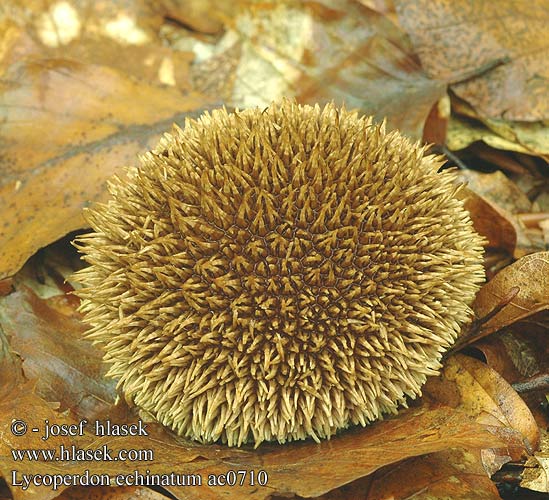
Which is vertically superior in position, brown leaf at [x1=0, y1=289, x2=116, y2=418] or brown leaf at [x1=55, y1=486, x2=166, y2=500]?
brown leaf at [x1=55, y1=486, x2=166, y2=500]

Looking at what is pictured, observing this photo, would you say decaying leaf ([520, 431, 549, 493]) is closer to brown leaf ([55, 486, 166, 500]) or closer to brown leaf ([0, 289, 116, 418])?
brown leaf ([55, 486, 166, 500])

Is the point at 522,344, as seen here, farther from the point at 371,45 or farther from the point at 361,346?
the point at 371,45

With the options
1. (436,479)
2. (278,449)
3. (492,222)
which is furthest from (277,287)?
(492,222)

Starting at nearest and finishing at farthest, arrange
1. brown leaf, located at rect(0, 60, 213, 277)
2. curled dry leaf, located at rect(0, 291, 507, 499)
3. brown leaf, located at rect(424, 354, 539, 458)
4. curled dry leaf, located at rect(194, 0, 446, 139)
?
1. curled dry leaf, located at rect(0, 291, 507, 499)
2. brown leaf, located at rect(424, 354, 539, 458)
3. brown leaf, located at rect(0, 60, 213, 277)
4. curled dry leaf, located at rect(194, 0, 446, 139)

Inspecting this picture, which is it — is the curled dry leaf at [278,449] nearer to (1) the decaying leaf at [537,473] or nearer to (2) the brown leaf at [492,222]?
(1) the decaying leaf at [537,473]

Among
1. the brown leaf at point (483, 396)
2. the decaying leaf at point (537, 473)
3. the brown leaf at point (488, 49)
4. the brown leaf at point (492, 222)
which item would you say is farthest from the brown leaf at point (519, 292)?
the brown leaf at point (488, 49)

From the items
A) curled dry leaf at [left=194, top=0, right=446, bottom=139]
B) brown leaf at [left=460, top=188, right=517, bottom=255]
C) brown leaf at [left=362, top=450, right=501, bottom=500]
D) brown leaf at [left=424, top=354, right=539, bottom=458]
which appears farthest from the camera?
curled dry leaf at [left=194, top=0, right=446, bottom=139]

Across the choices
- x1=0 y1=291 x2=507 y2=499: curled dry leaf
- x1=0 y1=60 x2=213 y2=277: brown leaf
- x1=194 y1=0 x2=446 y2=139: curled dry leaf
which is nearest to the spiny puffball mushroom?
x1=0 y1=291 x2=507 y2=499: curled dry leaf


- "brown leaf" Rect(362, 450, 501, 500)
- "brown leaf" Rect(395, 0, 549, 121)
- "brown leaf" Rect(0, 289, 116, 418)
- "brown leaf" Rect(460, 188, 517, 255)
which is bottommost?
"brown leaf" Rect(0, 289, 116, 418)

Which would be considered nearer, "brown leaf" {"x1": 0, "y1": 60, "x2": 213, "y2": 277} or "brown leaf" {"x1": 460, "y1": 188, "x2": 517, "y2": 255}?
"brown leaf" {"x1": 460, "y1": 188, "x2": 517, "y2": 255}
